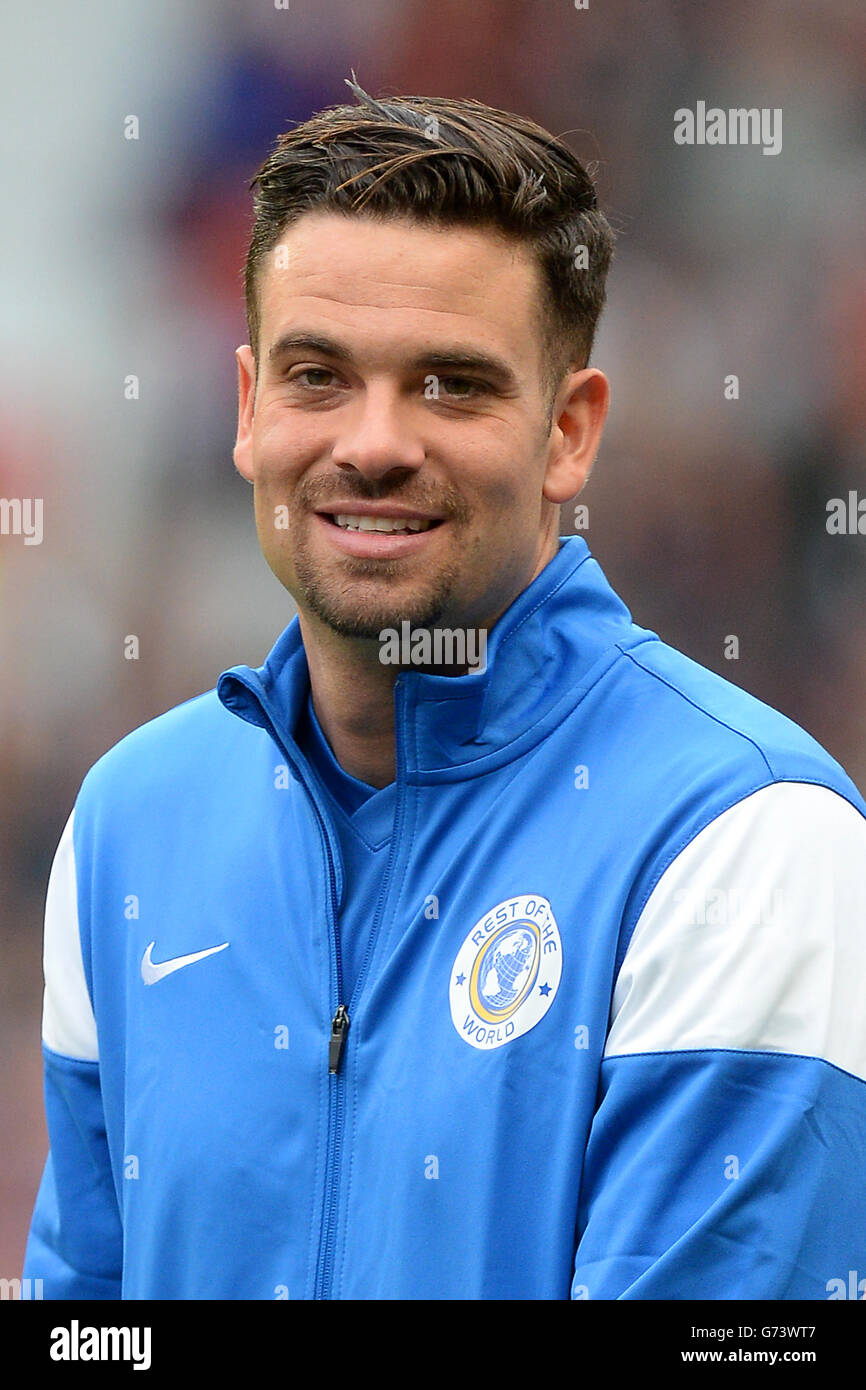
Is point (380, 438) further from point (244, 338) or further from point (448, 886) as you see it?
point (244, 338)

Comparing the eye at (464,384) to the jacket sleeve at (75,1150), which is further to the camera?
the jacket sleeve at (75,1150)

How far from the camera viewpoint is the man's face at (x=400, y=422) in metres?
1.16

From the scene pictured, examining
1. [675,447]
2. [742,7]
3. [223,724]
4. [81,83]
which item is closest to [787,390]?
[675,447]

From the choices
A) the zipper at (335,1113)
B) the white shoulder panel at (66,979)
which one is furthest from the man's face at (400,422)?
the white shoulder panel at (66,979)

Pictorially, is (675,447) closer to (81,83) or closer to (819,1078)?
(81,83)

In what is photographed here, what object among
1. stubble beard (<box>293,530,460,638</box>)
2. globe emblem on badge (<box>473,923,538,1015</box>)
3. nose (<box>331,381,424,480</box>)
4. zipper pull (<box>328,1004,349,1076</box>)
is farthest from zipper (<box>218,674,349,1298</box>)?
nose (<box>331,381,424,480</box>)

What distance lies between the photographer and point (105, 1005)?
134 centimetres

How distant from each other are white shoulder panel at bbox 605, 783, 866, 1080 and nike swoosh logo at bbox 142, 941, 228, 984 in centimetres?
37

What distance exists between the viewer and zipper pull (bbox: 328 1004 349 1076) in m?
1.14

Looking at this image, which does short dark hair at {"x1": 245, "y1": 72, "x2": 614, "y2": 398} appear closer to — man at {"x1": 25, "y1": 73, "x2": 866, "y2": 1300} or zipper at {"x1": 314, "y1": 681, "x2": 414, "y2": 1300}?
man at {"x1": 25, "y1": 73, "x2": 866, "y2": 1300}

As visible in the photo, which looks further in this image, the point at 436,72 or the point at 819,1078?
the point at 436,72

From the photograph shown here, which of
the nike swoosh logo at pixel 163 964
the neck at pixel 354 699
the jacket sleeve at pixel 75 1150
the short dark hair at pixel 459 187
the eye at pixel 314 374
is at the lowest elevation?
the jacket sleeve at pixel 75 1150

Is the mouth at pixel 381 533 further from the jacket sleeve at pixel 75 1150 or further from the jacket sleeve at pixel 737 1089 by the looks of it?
the jacket sleeve at pixel 75 1150
